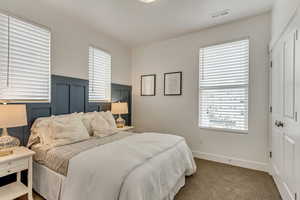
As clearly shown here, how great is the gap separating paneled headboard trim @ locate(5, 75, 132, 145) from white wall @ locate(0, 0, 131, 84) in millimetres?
161

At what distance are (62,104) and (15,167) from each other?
1.22m

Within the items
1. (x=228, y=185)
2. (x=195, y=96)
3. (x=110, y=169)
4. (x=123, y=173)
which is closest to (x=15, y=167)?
(x=110, y=169)

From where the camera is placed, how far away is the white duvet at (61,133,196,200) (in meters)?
1.31

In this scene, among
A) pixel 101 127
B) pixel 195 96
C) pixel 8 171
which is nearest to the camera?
pixel 8 171

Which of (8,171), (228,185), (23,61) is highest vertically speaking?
(23,61)

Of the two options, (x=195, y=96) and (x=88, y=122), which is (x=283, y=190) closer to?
(x=195, y=96)

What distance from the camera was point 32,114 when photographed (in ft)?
7.69

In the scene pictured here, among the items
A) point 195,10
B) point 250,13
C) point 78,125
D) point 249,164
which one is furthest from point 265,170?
point 78,125

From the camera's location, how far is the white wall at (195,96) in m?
2.82

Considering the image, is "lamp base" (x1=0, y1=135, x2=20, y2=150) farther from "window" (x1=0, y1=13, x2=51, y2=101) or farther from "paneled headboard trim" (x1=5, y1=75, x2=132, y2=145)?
"window" (x1=0, y1=13, x2=51, y2=101)

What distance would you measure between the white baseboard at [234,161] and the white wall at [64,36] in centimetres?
310

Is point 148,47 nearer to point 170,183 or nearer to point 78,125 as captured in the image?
point 78,125

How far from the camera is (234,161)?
3.04 metres

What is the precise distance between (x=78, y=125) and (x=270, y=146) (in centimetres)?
333
